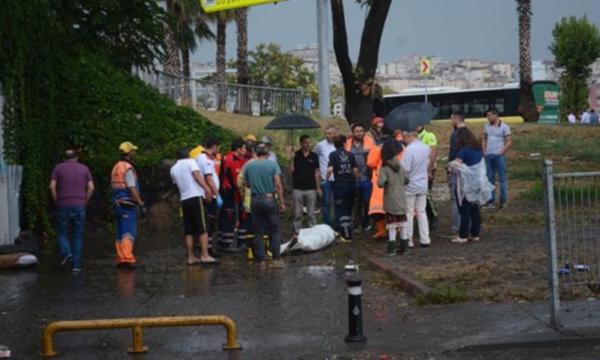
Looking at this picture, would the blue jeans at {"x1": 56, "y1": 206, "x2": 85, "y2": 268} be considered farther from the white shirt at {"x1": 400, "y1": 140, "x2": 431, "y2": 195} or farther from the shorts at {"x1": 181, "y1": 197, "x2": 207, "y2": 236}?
the white shirt at {"x1": 400, "y1": 140, "x2": 431, "y2": 195}

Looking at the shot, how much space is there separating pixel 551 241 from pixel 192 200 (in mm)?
6568

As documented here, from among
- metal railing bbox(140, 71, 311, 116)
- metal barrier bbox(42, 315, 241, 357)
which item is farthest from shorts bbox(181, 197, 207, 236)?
metal railing bbox(140, 71, 311, 116)

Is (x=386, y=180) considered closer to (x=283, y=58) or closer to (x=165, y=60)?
(x=165, y=60)

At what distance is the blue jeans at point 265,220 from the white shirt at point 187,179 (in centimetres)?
94

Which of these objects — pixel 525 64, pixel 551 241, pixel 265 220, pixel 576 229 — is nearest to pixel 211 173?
pixel 265 220

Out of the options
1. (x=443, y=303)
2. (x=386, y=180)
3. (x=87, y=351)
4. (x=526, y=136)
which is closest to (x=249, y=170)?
(x=386, y=180)

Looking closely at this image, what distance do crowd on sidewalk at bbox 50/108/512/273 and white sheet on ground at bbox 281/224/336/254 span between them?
374mm

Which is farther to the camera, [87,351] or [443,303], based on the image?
[443,303]

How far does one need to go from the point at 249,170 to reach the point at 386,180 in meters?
1.87

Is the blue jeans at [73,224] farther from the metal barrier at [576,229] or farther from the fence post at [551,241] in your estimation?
the fence post at [551,241]

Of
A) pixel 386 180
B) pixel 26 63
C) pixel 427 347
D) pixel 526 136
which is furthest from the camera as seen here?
pixel 526 136

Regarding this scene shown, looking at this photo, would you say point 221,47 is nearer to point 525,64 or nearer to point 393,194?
point 525,64

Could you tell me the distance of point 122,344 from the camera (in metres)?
10.1

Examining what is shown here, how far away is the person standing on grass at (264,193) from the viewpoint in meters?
14.6
